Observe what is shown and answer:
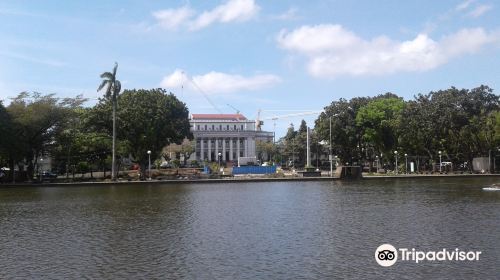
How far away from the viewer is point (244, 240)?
53.6 feet

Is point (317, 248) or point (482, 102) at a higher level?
point (482, 102)

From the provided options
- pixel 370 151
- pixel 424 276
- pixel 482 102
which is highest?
pixel 482 102

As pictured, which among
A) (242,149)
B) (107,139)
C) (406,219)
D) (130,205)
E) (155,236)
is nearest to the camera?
(155,236)

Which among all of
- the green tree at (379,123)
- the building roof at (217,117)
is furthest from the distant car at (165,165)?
the building roof at (217,117)

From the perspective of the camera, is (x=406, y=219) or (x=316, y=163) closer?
(x=406, y=219)

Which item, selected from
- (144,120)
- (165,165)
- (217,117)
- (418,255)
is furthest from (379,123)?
(217,117)

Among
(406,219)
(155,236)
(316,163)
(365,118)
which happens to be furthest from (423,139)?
(155,236)

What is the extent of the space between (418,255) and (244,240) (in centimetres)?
536

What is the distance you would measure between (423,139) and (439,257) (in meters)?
71.5

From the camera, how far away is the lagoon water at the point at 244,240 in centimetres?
1227

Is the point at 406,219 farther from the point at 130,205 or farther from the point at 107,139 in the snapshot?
the point at 107,139

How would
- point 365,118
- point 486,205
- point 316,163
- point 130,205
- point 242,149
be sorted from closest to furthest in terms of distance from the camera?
point 486,205
point 130,205
point 365,118
point 316,163
point 242,149

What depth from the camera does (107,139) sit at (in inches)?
2660

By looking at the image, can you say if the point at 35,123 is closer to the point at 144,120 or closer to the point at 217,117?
the point at 144,120
